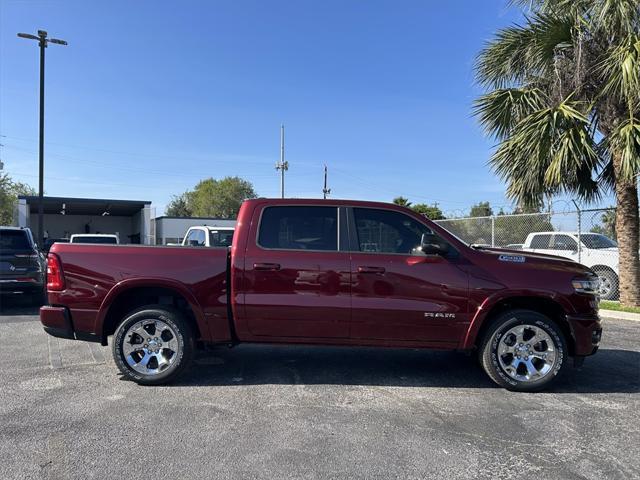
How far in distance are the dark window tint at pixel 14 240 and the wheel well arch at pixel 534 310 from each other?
9.24 m

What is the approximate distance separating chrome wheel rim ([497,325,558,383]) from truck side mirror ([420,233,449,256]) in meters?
1.07

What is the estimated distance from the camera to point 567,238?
1313cm

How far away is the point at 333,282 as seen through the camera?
5160 millimetres

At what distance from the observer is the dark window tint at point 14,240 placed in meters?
10.2

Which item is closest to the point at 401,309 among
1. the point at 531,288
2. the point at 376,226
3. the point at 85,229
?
the point at 376,226

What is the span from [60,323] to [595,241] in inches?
483

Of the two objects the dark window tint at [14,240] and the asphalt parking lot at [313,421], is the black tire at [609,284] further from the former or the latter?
the dark window tint at [14,240]

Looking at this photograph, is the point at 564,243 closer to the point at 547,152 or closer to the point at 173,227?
the point at 547,152

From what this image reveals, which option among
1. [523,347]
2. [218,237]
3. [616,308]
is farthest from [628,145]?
[218,237]

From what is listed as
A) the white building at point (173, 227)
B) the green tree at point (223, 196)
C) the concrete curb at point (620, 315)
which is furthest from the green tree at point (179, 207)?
the concrete curb at point (620, 315)

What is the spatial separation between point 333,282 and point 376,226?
78cm

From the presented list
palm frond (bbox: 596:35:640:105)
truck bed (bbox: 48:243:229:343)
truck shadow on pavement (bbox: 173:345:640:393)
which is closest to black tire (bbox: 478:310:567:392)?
truck shadow on pavement (bbox: 173:345:640:393)

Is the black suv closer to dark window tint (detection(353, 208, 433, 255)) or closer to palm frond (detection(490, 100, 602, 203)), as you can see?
dark window tint (detection(353, 208, 433, 255))

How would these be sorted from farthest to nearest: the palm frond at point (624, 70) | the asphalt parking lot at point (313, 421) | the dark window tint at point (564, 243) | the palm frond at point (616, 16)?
the dark window tint at point (564, 243)
the palm frond at point (616, 16)
the palm frond at point (624, 70)
the asphalt parking lot at point (313, 421)
